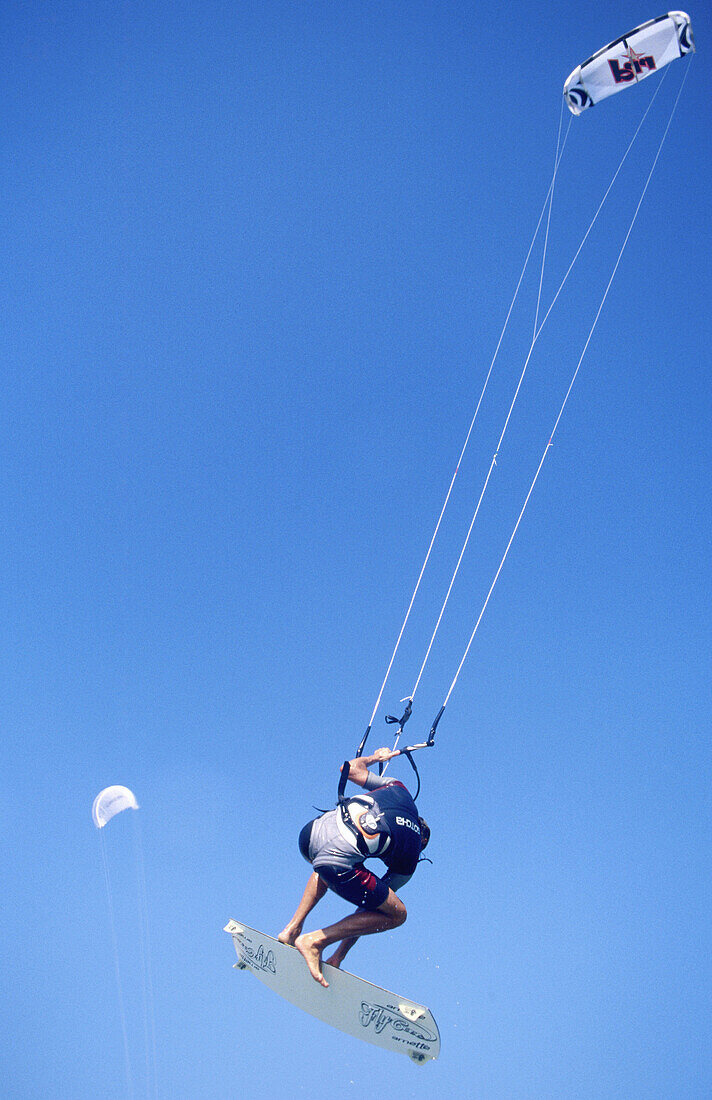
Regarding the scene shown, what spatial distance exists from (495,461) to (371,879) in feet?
13.4

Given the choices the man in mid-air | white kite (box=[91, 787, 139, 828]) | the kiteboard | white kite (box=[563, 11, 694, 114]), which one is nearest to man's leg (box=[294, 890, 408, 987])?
the man in mid-air

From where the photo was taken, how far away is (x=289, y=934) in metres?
5.86

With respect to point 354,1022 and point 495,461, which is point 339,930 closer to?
point 354,1022

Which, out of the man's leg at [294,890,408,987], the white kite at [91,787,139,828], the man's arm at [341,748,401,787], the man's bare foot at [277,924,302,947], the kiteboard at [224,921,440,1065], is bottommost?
the kiteboard at [224,921,440,1065]

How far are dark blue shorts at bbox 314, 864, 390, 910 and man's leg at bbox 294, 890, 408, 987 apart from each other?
8.3 inches

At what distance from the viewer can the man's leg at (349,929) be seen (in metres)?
5.61

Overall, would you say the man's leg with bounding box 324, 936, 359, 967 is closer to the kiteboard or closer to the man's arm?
the kiteboard

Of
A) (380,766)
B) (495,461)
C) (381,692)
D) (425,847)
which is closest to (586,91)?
(495,461)

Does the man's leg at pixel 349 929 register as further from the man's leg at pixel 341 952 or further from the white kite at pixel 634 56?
the white kite at pixel 634 56

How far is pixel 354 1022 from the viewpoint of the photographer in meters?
5.94

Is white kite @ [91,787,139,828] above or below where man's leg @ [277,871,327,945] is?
above

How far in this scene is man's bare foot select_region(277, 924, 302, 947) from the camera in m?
5.86

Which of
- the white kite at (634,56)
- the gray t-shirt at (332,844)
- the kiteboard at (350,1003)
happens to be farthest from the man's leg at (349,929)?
the white kite at (634,56)

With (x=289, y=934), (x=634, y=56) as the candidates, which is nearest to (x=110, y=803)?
(x=289, y=934)
